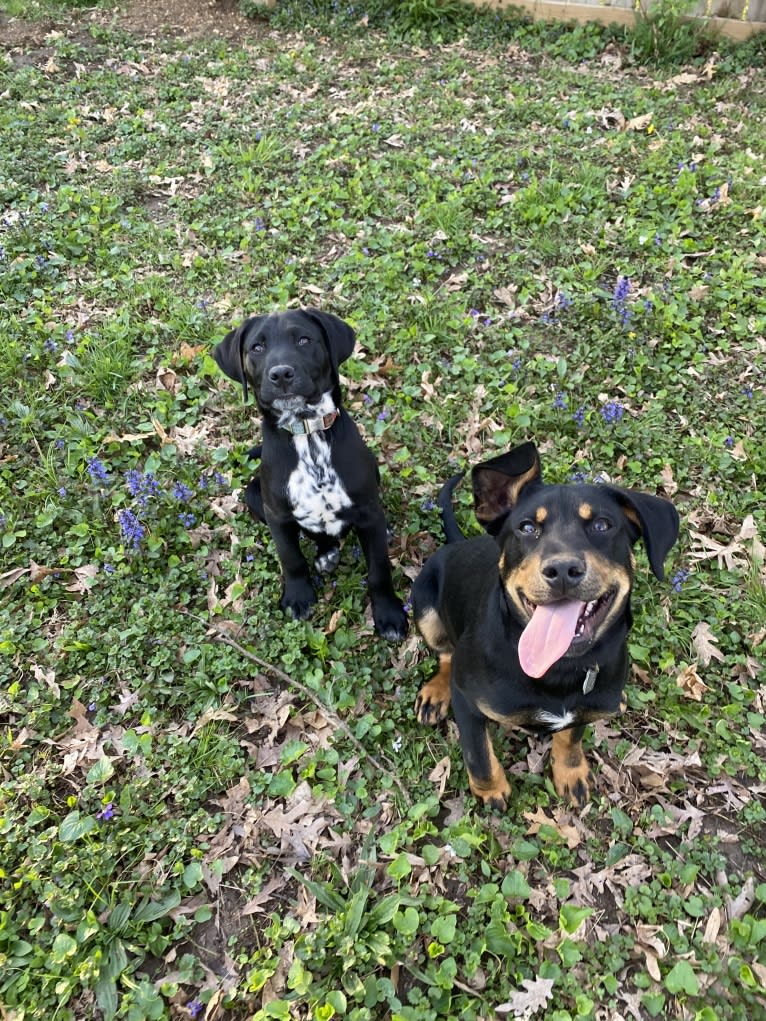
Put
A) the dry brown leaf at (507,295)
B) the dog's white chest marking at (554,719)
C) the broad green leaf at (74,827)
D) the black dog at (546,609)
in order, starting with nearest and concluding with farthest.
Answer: the black dog at (546,609), the dog's white chest marking at (554,719), the broad green leaf at (74,827), the dry brown leaf at (507,295)

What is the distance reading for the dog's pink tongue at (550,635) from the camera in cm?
283

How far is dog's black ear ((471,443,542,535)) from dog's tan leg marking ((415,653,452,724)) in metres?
1.04

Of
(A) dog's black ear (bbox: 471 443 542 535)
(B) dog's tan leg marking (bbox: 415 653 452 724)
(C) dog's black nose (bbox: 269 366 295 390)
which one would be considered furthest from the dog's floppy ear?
(B) dog's tan leg marking (bbox: 415 653 452 724)

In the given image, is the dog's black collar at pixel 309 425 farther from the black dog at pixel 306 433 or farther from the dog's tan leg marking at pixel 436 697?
the dog's tan leg marking at pixel 436 697

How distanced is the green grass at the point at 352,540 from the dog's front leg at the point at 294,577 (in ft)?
0.36

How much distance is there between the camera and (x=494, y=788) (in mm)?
3551

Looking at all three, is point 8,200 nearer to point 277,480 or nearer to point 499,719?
point 277,480

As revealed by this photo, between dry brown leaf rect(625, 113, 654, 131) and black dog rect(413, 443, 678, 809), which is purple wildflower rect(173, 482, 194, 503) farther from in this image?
dry brown leaf rect(625, 113, 654, 131)

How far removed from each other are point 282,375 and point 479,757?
2.19 metres

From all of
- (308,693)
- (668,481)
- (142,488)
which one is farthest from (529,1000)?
(142,488)

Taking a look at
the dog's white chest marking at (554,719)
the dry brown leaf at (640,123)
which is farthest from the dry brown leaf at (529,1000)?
the dry brown leaf at (640,123)

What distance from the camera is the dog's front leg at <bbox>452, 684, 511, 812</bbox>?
337 cm

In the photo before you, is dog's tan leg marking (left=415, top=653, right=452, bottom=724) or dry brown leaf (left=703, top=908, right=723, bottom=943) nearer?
dry brown leaf (left=703, top=908, right=723, bottom=943)

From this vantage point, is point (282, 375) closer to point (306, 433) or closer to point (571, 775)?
point (306, 433)
